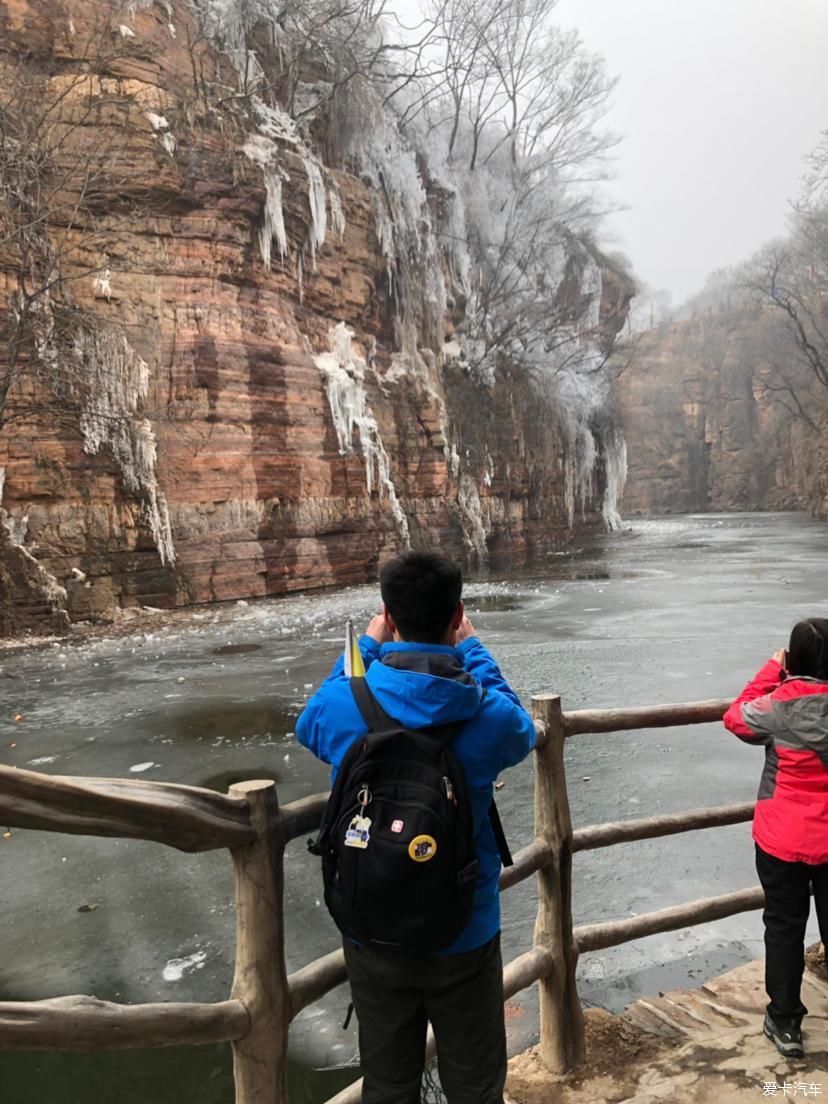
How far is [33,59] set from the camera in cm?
1600

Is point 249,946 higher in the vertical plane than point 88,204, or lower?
lower

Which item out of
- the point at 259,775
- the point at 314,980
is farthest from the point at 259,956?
the point at 259,775

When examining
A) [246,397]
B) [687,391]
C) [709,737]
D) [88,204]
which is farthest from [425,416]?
[687,391]

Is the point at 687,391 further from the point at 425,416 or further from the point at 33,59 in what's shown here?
the point at 33,59

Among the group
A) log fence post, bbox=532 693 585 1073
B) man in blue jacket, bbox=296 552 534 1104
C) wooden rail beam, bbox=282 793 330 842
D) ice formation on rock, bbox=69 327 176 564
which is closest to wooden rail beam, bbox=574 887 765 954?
log fence post, bbox=532 693 585 1073

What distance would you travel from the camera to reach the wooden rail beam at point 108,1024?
1532mm

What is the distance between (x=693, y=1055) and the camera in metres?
2.70

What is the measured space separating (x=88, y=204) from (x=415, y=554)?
17.3 metres

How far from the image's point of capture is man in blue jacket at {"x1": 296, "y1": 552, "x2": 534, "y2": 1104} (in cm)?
184

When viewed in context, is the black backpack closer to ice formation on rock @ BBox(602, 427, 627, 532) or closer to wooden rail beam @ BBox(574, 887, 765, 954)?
wooden rail beam @ BBox(574, 887, 765, 954)

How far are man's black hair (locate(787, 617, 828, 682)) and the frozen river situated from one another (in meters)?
1.86

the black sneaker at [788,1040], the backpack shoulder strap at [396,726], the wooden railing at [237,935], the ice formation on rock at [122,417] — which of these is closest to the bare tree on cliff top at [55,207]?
the ice formation on rock at [122,417]

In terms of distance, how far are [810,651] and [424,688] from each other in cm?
148

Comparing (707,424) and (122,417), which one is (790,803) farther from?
(707,424)
